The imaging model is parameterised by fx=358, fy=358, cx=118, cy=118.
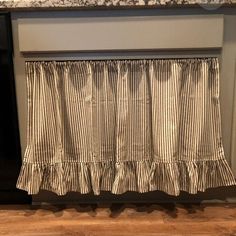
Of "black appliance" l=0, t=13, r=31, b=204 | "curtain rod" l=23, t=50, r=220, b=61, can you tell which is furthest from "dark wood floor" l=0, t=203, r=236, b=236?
"curtain rod" l=23, t=50, r=220, b=61

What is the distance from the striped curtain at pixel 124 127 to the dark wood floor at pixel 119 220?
13 centimetres

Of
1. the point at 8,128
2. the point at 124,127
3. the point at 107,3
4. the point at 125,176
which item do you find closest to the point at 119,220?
the point at 125,176

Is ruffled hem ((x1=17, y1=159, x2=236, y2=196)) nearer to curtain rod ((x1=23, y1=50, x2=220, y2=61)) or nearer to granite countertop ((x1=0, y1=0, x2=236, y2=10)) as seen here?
curtain rod ((x1=23, y1=50, x2=220, y2=61))

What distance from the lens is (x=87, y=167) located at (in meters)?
1.68

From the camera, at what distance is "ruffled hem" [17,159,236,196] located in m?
1.66

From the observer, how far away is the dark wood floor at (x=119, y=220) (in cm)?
159

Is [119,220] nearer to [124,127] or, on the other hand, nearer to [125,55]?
[124,127]

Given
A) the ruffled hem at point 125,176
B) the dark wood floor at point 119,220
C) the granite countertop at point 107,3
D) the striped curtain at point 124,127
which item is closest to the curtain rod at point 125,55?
the striped curtain at point 124,127

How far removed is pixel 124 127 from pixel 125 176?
0.24 meters

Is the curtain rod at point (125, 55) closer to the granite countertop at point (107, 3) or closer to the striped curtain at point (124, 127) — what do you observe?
the striped curtain at point (124, 127)

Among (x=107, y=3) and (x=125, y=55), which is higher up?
(x=107, y=3)

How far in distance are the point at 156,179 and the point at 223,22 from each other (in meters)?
0.77

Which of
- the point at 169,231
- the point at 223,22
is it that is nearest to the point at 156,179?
the point at 169,231

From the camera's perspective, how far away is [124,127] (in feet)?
5.36
